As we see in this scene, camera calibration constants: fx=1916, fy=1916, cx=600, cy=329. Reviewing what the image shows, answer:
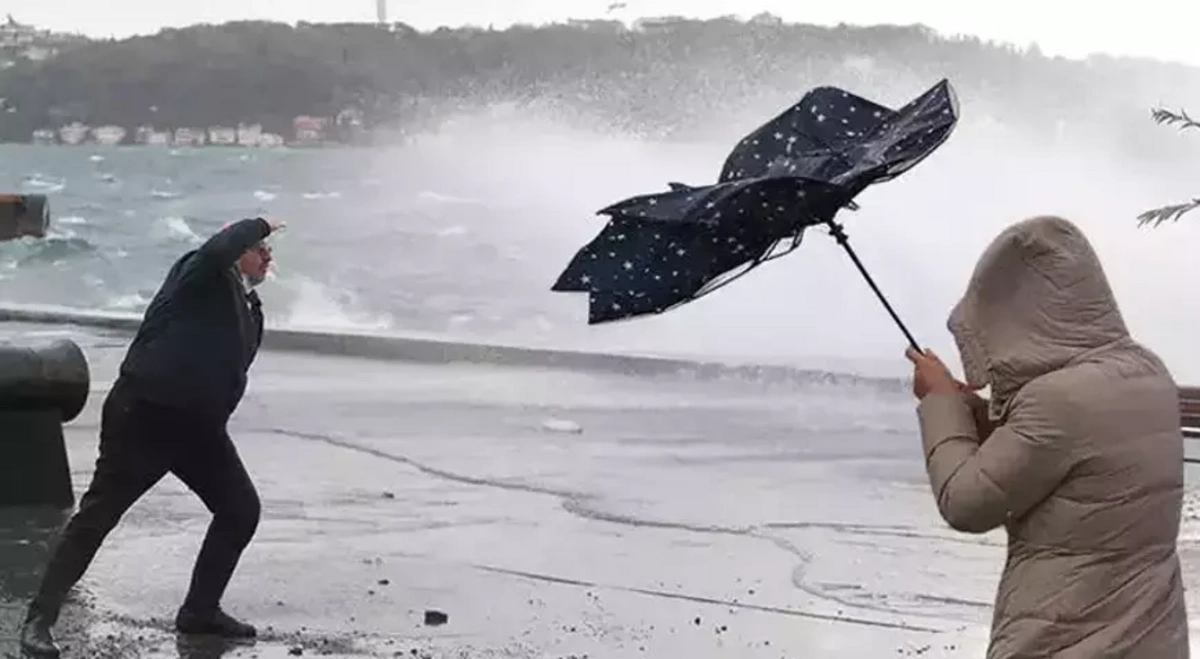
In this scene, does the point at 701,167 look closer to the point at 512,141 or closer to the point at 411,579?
the point at 512,141

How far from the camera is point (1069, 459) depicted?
353 centimetres

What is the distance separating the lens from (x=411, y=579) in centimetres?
845

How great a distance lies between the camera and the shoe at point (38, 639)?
21.2ft

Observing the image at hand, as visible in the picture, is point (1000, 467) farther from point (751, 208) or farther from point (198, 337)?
point (198, 337)

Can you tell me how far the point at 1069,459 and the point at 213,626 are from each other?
14.1 feet

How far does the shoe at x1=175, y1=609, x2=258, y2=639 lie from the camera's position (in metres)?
7.06

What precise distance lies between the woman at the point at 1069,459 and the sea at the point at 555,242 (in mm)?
16722

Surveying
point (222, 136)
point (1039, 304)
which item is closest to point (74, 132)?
point (222, 136)

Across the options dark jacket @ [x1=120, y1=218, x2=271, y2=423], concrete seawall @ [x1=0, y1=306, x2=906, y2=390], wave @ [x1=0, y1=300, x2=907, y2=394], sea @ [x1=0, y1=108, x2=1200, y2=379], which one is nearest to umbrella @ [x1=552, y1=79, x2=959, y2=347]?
dark jacket @ [x1=120, y1=218, x2=271, y2=423]

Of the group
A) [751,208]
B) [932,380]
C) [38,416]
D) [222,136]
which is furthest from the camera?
Result: [222,136]

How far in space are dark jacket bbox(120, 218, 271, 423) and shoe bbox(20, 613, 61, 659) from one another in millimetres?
880

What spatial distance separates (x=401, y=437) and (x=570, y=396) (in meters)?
3.21

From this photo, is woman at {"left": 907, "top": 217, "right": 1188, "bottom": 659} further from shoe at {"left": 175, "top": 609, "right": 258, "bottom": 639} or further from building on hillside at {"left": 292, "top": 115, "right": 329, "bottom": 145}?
building on hillside at {"left": 292, "top": 115, "right": 329, "bottom": 145}

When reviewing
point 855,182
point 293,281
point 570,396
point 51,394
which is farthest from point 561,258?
point 855,182
